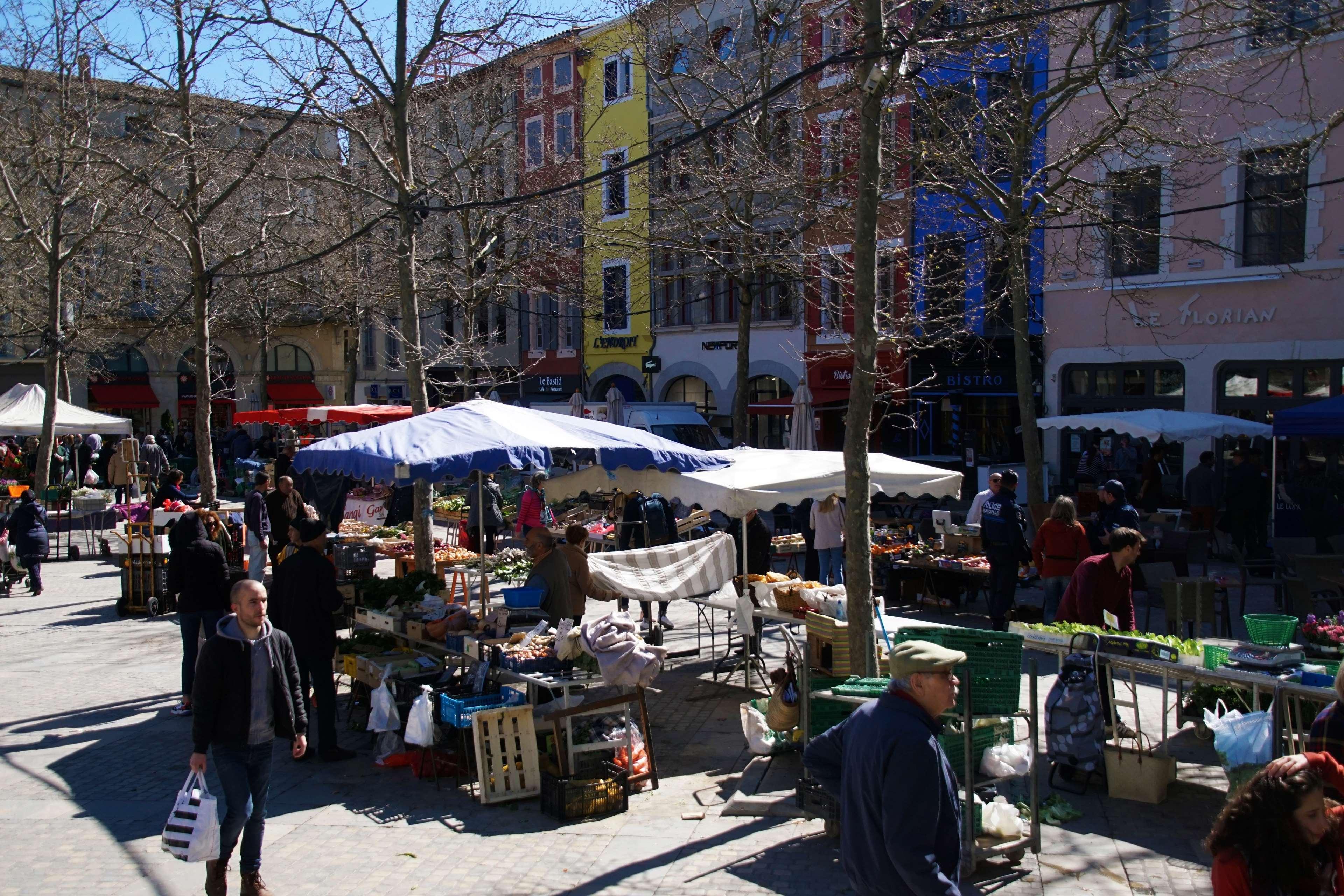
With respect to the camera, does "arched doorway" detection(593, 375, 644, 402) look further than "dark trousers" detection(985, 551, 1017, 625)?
Yes

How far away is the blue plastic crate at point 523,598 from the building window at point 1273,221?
14.0 metres

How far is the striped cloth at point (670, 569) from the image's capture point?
30.9 feet

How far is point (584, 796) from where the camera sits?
21.9 ft

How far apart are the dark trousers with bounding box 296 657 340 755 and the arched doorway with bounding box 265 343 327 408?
126 feet

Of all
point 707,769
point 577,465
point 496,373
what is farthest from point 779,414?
point 707,769

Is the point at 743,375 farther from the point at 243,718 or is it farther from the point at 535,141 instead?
the point at 535,141

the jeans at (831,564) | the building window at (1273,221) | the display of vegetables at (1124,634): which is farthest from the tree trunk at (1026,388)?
the display of vegetables at (1124,634)

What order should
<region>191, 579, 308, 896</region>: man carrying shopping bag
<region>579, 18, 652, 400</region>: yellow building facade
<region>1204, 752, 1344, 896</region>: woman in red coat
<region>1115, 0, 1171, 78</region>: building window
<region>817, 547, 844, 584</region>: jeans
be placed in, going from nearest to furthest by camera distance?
<region>1204, 752, 1344, 896</region>: woman in red coat
<region>191, 579, 308, 896</region>: man carrying shopping bag
<region>817, 547, 844, 584</region>: jeans
<region>1115, 0, 1171, 78</region>: building window
<region>579, 18, 652, 400</region>: yellow building facade

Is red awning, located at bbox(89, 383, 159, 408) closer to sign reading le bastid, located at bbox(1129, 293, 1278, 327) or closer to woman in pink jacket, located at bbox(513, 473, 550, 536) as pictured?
woman in pink jacket, located at bbox(513, 473, 550, 536)

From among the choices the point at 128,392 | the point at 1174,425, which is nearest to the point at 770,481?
the point at 1174,425

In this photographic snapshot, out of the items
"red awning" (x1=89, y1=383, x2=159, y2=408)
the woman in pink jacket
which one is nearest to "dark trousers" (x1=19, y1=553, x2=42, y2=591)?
the woman in pink jacket

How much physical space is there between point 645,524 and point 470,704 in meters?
6.37

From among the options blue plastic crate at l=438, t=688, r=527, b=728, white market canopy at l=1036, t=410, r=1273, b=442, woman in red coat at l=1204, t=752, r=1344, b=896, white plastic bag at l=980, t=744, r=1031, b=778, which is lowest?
blue plastic crate at l=438, t=688, r=527, b=728

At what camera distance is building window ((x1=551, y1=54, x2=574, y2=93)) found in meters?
31.7
